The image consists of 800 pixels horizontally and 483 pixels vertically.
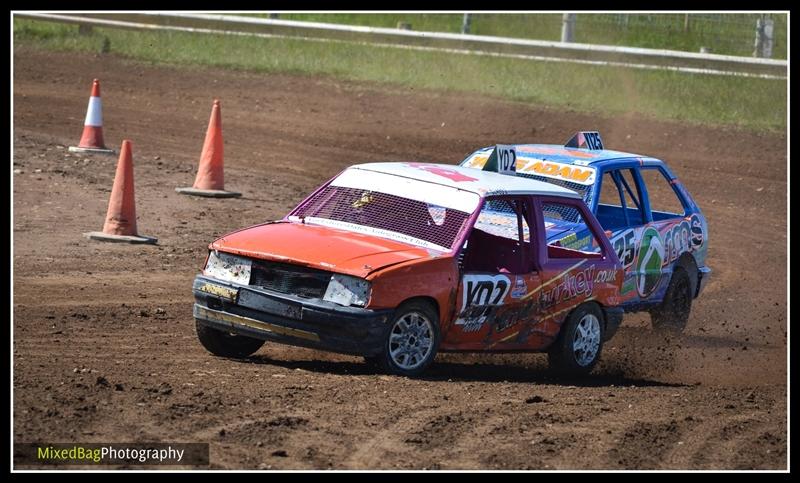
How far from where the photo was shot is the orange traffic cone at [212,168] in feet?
50.3

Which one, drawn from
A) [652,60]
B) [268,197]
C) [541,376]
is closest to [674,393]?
[541,376]

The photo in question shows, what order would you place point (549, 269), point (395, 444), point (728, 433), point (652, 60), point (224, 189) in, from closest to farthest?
point (395, 444), point (728, 433), point (549, 269), point (224, 189), point (652, 60)

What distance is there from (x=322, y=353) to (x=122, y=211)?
4.16 metres

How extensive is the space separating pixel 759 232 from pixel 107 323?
9.41 m

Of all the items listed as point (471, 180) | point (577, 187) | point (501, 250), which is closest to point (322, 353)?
point (501, 250)

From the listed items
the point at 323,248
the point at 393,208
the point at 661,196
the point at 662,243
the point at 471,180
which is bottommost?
the point at 661,196

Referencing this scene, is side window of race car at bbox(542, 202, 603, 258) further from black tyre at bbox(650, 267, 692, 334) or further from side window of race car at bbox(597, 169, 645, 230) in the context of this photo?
black tyre at bbox(650, 267, 692, 334)

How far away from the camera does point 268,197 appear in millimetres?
15852

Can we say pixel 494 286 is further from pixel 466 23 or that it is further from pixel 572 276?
pixel 466 23

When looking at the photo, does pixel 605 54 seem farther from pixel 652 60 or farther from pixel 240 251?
pixel 240 251

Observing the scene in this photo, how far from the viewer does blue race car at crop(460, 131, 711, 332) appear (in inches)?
442

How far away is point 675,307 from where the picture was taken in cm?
1183

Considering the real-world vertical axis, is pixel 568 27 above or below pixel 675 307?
above

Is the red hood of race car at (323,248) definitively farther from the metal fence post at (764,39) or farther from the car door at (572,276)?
the metal fence post at (764,39)
